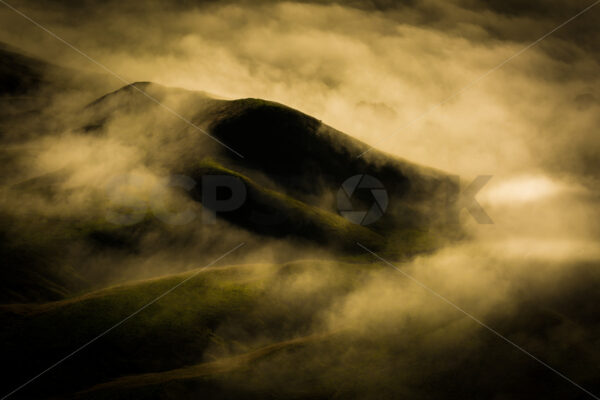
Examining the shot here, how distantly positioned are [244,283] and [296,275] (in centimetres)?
1010

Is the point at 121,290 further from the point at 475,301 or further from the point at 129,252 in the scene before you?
the point at 475,301

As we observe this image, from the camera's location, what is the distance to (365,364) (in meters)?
49.2

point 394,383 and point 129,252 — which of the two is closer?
point 394,383

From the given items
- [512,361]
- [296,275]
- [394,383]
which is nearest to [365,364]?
[394,383]

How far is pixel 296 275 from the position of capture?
8112cm

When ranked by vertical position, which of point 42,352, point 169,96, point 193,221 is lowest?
point 42,352

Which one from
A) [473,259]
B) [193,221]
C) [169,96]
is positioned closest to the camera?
[473,259]

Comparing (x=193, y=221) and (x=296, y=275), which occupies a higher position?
(x=193, y=221)

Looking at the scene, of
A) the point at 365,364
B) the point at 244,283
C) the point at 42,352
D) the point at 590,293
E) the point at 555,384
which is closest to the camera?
the point at 555,384

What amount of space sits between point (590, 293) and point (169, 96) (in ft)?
579

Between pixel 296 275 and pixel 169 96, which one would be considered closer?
pixel 296 275

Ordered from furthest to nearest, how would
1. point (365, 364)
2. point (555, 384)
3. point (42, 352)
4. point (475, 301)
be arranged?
point (475, 301) < point (42, 352) < point (365, 364) < point (555, 384)

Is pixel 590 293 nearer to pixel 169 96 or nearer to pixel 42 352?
pixel 42 352

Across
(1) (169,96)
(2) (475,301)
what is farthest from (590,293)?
(1) (169,96)
